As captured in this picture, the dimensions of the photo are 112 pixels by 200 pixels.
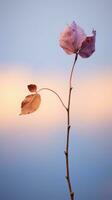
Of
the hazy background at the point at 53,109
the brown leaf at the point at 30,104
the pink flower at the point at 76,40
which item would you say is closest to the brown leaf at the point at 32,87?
the brown leaf at the point at 30,104

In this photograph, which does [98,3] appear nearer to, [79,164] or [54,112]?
[54,112]

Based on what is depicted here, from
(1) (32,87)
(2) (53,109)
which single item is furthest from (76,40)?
(2) (53,109)

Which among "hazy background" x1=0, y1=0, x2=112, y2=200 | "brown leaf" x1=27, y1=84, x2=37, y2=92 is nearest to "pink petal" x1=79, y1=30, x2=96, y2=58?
"brown leaf" x1=27, y1=84, x2=37, y2=92

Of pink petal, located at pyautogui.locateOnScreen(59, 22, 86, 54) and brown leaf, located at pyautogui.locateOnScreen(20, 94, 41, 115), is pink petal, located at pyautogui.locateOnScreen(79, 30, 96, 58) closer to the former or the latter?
pink petal, located at pyautogui.locateOnScreen(59, 22, 86, 54)

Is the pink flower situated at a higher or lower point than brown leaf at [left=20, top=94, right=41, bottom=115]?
higher

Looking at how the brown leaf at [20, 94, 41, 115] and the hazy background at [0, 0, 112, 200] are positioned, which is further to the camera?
the hazy background at [0, 0, 112, 200]

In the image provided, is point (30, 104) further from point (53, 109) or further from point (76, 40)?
point (53, 109)
